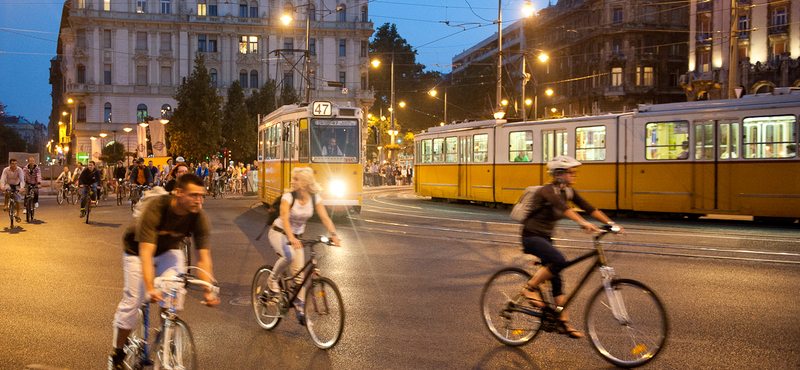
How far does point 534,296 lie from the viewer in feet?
18.7

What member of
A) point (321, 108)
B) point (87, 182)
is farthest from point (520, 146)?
point (87, 182)

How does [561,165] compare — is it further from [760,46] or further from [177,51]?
[177,51]

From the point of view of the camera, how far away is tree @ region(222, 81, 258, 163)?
206ft

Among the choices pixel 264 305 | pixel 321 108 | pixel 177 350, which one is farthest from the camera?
pixel 321 108

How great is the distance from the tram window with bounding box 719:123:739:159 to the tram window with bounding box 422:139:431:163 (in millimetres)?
12507

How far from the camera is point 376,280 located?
9070 millimetres

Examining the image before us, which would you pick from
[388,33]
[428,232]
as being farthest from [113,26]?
[428,232]

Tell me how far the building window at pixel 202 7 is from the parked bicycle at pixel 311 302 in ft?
236

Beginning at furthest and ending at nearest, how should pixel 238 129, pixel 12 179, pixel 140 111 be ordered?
pixel 140 111
pixel 238 129
pixel 12 179

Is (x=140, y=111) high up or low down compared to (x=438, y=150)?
up

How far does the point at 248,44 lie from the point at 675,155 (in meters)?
62.7

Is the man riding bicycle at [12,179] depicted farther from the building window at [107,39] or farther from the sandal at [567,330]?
the building window at [107,39]

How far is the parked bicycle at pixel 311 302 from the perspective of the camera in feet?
18.7

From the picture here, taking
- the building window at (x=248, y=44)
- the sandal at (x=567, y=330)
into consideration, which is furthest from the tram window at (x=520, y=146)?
the building window at (x=248, y=44)
